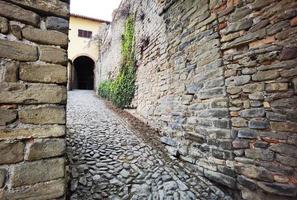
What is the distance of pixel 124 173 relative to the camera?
3.07 m

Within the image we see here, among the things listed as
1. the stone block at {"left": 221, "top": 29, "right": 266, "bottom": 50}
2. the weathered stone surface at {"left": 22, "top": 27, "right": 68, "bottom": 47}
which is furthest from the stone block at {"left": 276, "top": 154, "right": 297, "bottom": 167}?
the weathered stone surface at {"left": 22, "top": 27, "right": 68, "bottom": 47}

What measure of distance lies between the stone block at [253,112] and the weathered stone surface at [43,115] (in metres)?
2.09

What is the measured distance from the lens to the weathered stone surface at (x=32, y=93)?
146 cm

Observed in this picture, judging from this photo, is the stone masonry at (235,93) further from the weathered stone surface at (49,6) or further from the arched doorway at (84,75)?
the arched doorway at (84,75)

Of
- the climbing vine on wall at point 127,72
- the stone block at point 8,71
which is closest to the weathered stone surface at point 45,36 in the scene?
the stone block at point 8,71

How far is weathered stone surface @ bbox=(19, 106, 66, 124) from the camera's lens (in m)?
1.52

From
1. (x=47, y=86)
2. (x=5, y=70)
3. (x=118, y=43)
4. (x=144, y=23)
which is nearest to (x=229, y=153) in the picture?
(x=47, y=86)

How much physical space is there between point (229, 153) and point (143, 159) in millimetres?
1453

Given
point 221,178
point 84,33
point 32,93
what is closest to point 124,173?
point 221,178

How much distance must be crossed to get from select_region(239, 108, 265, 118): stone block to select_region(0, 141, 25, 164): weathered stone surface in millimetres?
2370

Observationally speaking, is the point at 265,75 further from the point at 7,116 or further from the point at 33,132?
the point at 7,116

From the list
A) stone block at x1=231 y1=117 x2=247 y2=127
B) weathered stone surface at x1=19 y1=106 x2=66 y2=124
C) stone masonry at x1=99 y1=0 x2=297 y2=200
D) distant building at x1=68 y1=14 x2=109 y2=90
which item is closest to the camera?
weathered stone surface at x1=19 y1=106 x2=66 y2=124

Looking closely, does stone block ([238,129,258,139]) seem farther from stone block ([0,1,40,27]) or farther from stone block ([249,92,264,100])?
stone block ([0,1,40,27])

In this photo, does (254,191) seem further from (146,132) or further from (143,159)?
(146,132)
